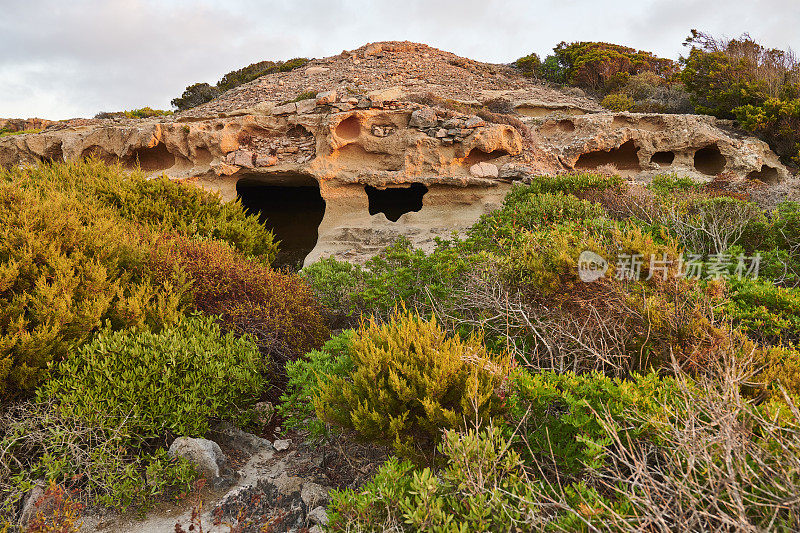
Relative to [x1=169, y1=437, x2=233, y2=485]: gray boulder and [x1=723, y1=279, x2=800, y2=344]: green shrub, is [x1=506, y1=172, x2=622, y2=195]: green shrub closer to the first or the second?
[x1=723, y1=279, x2=800, y2=344]: green shrub

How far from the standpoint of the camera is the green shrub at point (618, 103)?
16.5 m

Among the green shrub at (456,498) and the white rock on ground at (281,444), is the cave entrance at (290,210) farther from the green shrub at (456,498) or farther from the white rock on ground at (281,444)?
the green shrub at (456,498)

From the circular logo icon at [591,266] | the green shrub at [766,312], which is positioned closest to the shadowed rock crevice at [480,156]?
the circular logo icon at [591,266]

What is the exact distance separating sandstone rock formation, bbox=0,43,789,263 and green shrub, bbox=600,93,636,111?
350cm

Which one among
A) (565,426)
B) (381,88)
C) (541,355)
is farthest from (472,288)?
(381,88)

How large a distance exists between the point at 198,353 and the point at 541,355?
132 inches

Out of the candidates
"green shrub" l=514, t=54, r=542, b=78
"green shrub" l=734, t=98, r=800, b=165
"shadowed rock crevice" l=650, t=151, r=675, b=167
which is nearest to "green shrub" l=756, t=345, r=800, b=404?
"shadowed rock crevice" l=650, t=151, r=675, b=167

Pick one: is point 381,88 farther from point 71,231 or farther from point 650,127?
point 71,231

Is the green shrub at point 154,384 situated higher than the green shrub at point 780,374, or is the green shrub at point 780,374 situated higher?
the green shrub at point 780,374

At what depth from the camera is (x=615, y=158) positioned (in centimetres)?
1309

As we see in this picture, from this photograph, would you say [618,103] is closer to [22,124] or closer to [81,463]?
[81,463]

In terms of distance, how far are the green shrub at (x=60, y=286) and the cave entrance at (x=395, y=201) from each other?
8557 mm

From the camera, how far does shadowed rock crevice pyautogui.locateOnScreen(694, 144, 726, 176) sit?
498 inches

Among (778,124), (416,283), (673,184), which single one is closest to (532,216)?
(416,283)
